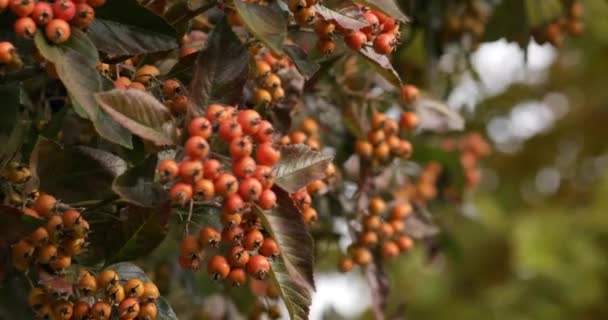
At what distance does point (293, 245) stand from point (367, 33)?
14.9 inches

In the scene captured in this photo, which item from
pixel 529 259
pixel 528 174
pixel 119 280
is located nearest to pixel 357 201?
pixel 119 280

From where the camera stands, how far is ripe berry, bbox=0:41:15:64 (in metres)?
1.35

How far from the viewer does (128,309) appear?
4.87 ft

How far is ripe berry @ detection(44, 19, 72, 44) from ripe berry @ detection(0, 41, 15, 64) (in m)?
0.05

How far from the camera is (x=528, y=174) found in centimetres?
580

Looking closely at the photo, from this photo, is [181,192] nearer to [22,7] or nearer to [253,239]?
[253,239]

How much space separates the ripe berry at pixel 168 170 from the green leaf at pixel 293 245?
167mm

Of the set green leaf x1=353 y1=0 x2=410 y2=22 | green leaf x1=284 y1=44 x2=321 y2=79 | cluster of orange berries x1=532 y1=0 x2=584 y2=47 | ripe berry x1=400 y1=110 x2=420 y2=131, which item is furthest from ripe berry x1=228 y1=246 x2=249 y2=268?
cluster of orange berries x1=532 y1=0 x2=584 y2=47

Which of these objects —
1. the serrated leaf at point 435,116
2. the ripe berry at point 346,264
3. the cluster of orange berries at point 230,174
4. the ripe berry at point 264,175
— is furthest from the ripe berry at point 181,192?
the serrated leaf at point 435,116

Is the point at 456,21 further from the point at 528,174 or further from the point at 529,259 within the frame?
the point at 528,174

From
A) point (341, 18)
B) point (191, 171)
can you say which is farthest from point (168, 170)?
point (341, 18)

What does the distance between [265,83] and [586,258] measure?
3884mm

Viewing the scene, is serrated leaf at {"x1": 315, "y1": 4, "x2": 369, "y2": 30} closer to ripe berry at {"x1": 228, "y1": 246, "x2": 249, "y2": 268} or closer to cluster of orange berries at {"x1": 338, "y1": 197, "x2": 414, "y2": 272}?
ripe berry at {"x1": 228, "y1": 246, "x2": 249, "y2": 268}

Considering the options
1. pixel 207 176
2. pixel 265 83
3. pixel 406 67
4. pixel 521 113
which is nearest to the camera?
pixel 207 176
